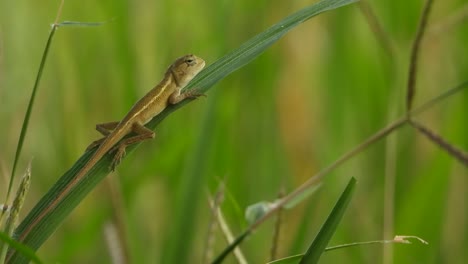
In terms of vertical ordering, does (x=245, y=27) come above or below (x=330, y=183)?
above

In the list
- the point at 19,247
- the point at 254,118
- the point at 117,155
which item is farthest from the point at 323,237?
the point at 254,118

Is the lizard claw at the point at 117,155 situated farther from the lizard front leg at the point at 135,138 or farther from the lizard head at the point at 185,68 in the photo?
the lizard head at the point at 185,68

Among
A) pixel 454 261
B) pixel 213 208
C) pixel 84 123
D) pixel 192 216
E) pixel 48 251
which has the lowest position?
→ pixel 454 261

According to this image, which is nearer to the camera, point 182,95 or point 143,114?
point 182,95

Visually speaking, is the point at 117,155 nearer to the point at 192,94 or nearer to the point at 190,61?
the point at 192,94

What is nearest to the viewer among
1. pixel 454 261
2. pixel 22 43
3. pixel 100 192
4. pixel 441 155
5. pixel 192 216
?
pixel 192 216

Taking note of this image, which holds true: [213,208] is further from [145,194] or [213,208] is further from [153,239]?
[145,194]

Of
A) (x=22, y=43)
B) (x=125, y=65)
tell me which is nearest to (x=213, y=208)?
(x=125, y=65)

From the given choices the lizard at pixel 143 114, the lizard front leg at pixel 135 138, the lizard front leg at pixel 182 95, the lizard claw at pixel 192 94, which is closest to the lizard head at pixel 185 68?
the lizard at pixel 143 114
